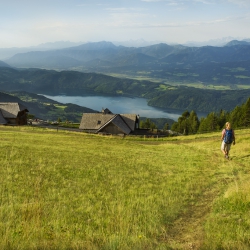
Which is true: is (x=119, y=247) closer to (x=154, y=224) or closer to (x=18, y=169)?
(x=154, y=224)

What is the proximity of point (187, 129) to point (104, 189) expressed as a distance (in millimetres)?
103269

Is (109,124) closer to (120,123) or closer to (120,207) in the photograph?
(120,123)

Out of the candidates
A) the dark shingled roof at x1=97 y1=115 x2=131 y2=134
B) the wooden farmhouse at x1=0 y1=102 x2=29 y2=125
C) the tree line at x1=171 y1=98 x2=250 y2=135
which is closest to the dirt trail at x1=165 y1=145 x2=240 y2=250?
the dark shingled roof at x1=97 y1=115 x2=131 y2=134

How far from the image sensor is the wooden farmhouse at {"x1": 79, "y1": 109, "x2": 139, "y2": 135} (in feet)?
202

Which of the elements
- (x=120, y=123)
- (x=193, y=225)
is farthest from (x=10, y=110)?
(x=193, y=225)

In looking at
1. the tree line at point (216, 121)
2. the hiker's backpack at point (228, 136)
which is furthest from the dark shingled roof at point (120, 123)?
the hiker's backpack at point (228, 136)

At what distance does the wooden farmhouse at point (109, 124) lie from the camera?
2429 inches

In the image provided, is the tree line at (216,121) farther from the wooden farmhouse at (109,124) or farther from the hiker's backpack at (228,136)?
the hiker's backpack at (228,136)

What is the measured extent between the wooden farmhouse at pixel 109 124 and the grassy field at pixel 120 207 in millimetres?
44469

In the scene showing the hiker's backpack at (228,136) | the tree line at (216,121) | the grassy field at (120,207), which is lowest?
the tree line at (216,121)

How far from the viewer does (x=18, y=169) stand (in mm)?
14914

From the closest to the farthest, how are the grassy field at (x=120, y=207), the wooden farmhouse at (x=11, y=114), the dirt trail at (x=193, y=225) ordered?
1. the grassy field at (x=120, y=207)
2. the dirt trail at (x=193, y=225)
3. the wooden farmhouse at (x=11, y=114)

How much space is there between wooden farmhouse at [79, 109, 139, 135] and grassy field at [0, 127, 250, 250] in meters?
44.5

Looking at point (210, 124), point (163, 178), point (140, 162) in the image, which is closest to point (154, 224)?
point (163, 178)
